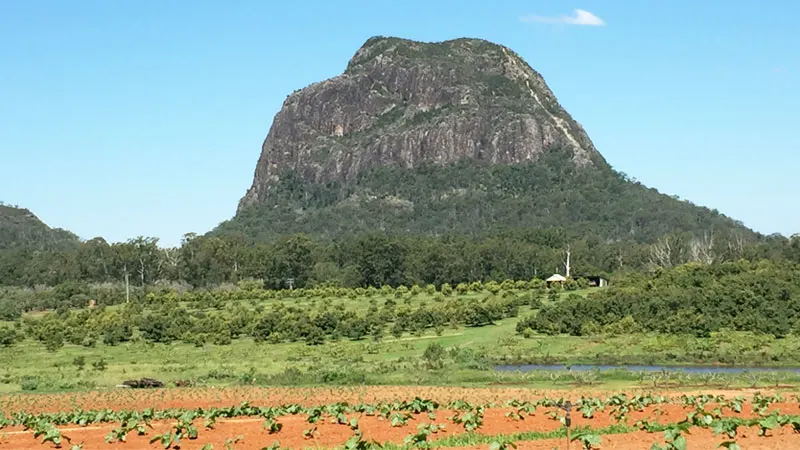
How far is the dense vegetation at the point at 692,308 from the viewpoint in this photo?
6438 cm

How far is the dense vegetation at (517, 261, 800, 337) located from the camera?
6438 cm

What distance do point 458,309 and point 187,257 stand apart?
64.7 m

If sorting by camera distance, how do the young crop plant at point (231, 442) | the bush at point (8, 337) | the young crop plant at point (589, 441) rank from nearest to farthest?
the young crop plant at point (589, 441) < the young crop plant at point (231, 442) < the bush at point (8, 337)

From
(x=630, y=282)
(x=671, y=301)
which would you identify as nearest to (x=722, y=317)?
(x=671, y=301)

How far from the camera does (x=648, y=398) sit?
31891 mm

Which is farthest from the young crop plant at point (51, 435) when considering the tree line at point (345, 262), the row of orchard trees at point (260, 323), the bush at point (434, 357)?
the tree line at point (345, 262)

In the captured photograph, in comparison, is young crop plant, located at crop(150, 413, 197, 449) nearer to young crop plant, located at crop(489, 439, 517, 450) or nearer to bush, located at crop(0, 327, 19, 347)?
young crop plant, located at crop(489, 439, 517, 450)

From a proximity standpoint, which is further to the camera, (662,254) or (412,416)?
(662,254)

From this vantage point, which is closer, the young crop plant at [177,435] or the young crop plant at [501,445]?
the young crop plant at [501,445]

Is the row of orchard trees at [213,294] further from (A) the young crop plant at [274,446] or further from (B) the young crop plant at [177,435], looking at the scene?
(A) the young crop plant at [274,446]

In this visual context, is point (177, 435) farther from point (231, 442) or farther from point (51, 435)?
point (51, 435)

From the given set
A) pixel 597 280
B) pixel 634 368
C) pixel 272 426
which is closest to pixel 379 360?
pixel 634 368

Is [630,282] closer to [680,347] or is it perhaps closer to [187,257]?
[680,347]

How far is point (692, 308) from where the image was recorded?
66.9 m
